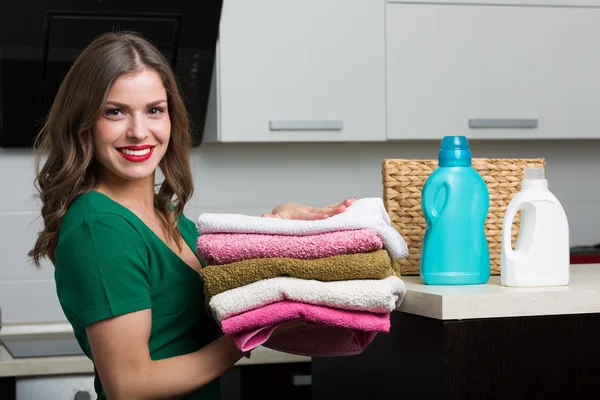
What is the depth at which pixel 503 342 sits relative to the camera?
3.57 ft

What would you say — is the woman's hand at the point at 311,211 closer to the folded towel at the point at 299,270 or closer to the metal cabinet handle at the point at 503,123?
the folded towel at the point at 299,270

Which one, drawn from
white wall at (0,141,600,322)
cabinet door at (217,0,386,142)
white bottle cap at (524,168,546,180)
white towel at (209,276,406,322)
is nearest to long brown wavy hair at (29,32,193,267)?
white towel at (209,276,406,322)

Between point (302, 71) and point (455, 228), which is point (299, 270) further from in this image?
point (302, 71)

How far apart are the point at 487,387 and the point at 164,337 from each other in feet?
1.48

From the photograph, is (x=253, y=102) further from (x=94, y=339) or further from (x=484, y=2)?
(x=94, y=339)

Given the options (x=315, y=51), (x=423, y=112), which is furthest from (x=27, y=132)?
(x=423, y=112)

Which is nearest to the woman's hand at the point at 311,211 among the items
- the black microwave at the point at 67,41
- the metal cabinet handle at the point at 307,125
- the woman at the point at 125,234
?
the woman at the point at 125,234

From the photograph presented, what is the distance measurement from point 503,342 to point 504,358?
2cm

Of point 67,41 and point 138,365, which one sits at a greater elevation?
point 67,41

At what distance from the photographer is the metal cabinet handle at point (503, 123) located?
8.71 feet

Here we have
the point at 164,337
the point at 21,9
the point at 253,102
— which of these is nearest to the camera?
the point at 164,337

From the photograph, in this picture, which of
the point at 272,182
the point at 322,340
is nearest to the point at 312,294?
the point at 322,340

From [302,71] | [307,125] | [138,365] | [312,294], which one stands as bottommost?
[138,365]

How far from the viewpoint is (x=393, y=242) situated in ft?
3.54
